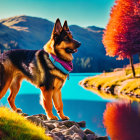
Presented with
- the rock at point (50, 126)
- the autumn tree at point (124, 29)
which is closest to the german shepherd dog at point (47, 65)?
the rock at point (50, 126)

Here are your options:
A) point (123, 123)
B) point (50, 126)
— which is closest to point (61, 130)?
point (50, 126)

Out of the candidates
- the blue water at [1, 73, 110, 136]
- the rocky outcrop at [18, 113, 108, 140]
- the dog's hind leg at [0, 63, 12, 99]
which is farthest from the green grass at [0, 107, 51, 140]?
the blue water at [1, 73, 110, 136]

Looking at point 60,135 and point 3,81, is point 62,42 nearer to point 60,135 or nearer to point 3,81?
point 3,81

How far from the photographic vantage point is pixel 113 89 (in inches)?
1383

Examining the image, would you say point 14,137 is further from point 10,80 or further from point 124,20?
point 124,20

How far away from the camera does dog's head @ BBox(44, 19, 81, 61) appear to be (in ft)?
26.5

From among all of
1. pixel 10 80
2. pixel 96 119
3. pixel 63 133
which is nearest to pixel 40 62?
pixel 10 80

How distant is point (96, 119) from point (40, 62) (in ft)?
31.6

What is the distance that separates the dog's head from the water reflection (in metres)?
6.26

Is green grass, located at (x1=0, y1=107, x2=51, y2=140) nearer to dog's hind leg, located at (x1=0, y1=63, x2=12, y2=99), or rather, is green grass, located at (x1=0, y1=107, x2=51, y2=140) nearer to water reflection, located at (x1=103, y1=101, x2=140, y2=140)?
dog's hind leg, located at (x1=0, y1=63, x2=12, y2=99)

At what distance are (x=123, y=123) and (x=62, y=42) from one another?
368 inches

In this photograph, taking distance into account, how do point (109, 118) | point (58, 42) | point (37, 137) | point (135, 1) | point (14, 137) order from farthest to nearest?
point (135, 1)
point (109, 118)
point (58, 42)
point (37, 137)
point (14, 137)

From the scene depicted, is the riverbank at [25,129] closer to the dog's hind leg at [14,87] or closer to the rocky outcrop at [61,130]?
the rocky outcrop at [61,130]

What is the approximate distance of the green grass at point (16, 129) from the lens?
6332mm
